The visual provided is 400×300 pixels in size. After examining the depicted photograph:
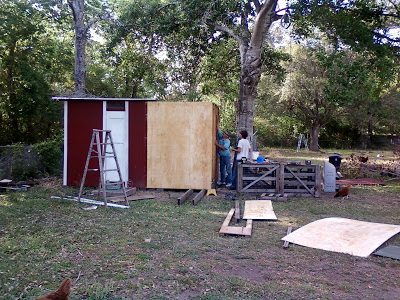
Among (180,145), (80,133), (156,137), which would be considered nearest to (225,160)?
(180,145)

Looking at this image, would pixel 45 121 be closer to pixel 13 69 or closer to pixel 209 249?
pixel 13 69

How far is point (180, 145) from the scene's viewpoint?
1198cm

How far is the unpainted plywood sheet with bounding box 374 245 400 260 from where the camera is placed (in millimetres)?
6430

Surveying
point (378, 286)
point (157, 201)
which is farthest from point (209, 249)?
point (157, 201)

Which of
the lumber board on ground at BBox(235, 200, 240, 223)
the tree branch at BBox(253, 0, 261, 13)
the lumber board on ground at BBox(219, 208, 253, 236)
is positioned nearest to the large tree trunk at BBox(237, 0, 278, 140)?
the tree branch at BBox(253, 0, 261, 13)

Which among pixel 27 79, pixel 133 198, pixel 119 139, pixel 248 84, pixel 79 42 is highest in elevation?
pixel 79 42

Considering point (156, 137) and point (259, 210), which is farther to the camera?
point (156, 137)

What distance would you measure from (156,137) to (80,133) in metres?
2.25

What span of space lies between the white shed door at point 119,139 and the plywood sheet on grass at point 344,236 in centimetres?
591

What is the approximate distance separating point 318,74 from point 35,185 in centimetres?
2433

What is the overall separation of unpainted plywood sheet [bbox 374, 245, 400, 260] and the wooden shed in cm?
586

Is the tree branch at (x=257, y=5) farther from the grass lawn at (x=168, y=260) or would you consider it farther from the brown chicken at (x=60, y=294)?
the brown chicken at (x=60, y=294)

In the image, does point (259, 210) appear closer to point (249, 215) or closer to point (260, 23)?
point (249, 215)

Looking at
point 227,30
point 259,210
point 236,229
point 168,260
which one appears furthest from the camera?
point 227,30
